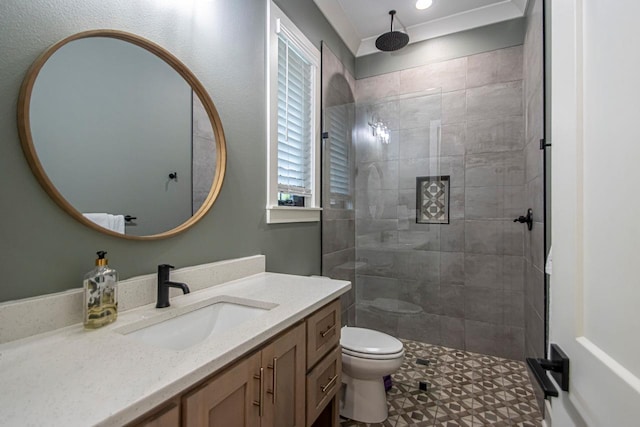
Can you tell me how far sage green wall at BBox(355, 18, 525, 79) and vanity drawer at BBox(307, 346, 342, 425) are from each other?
Result: 8.75ft

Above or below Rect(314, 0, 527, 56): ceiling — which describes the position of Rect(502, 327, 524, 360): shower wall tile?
below

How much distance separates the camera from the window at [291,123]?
181 centimetres

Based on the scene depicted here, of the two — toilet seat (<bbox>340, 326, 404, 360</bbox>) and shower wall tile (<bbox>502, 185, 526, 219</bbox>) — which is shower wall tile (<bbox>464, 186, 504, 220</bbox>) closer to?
shower wall tile (<bbox>502, 185, 526, 219</bbox>)

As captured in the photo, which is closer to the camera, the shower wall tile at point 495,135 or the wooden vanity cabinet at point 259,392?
the wooden vanity cabinet at point 259,392

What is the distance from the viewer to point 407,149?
2.61 metres

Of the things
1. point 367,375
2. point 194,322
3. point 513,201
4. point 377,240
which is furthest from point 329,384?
point 513,201

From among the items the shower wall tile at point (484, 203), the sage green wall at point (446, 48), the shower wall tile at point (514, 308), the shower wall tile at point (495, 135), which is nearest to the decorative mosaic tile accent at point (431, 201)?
the shower wall tile at point (484, 203)

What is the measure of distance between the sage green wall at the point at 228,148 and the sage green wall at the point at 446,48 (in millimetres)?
911

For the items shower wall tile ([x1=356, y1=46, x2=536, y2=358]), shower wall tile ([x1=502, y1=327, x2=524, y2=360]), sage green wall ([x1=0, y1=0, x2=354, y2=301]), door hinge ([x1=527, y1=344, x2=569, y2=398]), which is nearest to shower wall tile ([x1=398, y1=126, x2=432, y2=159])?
shower wall tile ([x1=356, y1=46, x2=536, y2=358])

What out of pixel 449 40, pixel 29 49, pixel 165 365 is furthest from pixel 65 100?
pixel 449 40

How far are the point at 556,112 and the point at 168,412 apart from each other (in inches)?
44.7

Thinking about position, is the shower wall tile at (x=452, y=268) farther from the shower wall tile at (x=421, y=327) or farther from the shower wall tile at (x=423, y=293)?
the shower wall tile at (x=421, y=327)

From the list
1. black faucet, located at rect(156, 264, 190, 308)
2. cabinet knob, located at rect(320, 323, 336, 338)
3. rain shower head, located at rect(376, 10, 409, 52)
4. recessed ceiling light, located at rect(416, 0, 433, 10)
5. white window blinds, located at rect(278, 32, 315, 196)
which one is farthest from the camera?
rain shower head, located at rect(376, 10, 409, 52)

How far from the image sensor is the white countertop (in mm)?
519
